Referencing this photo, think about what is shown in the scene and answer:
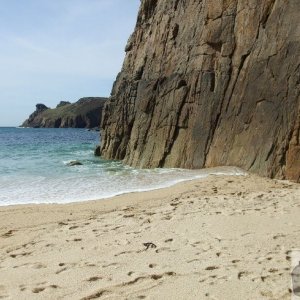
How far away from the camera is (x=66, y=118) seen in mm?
124312

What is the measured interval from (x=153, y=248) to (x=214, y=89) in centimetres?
1217

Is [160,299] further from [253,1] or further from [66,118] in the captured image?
[66,118]

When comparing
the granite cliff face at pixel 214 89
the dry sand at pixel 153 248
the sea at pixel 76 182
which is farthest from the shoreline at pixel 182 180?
the dry sand at pixel 153 248

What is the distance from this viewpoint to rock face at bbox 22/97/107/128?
379 ft

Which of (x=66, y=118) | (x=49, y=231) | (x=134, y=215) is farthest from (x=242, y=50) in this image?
(x=66, y=118)

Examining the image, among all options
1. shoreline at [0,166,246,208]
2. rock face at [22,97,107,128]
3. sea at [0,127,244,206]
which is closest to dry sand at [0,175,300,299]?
shoreline at [0,166,246,208]

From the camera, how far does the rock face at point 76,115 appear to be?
11556cm

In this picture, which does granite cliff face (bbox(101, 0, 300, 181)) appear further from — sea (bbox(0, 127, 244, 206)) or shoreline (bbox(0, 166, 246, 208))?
sea (bbox(0, 127, 244, 206))

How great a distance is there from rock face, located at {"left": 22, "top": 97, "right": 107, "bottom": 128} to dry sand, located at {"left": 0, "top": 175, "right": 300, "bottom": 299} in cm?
10500

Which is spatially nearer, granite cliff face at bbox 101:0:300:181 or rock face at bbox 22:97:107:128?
granite cliff face at bbox 101:0:300:181

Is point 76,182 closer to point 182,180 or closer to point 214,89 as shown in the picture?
point 182,180

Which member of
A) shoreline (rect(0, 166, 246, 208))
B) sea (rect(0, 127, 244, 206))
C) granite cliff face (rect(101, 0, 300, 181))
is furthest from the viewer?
granite cliff face (rect(101, 0, 300, 181))

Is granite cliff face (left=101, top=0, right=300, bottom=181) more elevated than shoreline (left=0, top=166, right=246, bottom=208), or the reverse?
granite cliff face (left=101, top=0, right=300, bottom=181)

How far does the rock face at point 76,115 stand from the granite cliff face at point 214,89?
91.6 metres
